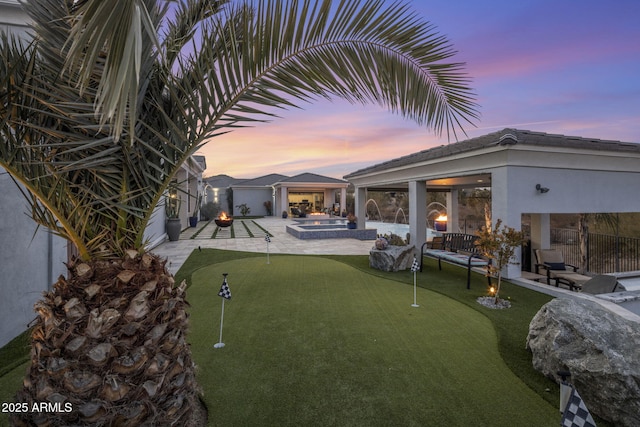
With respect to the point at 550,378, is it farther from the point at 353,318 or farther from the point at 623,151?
the point at 623,151

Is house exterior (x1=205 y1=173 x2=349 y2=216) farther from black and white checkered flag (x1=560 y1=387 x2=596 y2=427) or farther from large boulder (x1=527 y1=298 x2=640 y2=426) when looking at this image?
black and white checkered flag (x1=560 y1=387 x2=596 y2=427)

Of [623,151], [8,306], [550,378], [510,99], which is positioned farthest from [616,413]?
[510,99]

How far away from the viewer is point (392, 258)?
8836 millimetres

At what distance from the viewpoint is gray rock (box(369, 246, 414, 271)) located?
8844mm

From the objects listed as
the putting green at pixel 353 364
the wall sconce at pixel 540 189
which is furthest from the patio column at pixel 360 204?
the putting green at pixel 353 364

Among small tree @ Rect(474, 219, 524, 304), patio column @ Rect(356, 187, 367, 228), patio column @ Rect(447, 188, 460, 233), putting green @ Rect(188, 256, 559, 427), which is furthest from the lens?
patio column @ Rect(356, 187, 367, 228)

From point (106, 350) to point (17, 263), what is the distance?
4282mm

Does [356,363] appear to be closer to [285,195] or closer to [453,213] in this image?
[453,213]

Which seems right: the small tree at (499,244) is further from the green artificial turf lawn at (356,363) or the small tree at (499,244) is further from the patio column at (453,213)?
the patio column at (453,213)

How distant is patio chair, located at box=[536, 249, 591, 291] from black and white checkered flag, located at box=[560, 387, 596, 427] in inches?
259

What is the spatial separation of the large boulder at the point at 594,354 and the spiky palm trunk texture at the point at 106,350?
3895 mm

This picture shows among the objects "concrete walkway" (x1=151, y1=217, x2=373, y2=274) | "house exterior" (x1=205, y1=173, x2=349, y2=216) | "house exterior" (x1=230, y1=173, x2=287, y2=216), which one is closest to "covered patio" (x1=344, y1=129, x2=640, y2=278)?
"concrete walkway" (x1=151, y1=217, x2=373, y2=274)

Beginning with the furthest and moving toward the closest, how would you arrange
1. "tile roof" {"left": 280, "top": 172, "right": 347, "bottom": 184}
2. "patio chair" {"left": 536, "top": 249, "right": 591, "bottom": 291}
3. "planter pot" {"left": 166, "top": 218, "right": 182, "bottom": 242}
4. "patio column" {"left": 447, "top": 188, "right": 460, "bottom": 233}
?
"tile roof" {"left": 280, "top": 172, "right": 347, "bottom": 184} → "patio column" {"left": 447, "top": 188, "right": 460, "bottom": 233} → "planter pot" {"left": 166, "top": 218, "right": 182, "bottom": 242} → "patio chair" {"left": 536, "top": 249, "right": 591, "bottom": 291}

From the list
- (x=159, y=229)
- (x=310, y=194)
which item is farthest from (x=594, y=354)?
(x=310, y=194)
